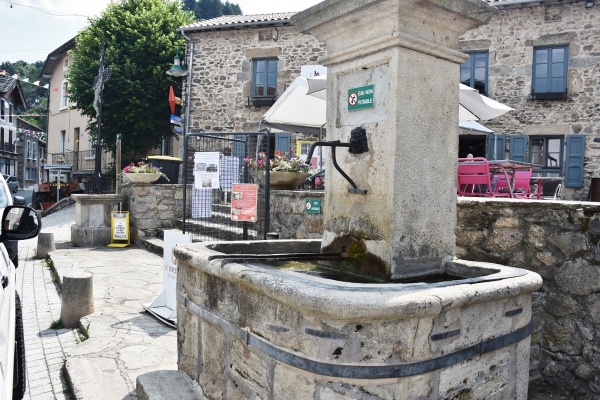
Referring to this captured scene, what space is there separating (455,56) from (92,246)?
8870mm

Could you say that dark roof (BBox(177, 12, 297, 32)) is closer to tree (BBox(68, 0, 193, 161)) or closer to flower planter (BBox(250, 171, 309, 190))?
tree (BBox(68, 0, 193, 161))

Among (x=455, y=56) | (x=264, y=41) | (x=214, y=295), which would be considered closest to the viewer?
(x=214, y=295)

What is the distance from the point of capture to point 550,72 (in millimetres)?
12984

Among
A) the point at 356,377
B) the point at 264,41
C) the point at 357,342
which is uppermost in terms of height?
the point at 264,41

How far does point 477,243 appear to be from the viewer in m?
3.60

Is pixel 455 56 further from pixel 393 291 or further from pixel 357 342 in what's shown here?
pixel 357 342

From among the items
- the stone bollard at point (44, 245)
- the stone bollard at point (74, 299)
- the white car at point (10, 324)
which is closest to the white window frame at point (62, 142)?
the stone bollard at point (44, 245)

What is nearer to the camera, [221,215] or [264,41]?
[221,215]

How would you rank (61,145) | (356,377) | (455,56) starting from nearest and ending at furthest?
(356,377)
(455,56)
(61,145)

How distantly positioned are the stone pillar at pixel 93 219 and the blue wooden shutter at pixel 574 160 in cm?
1105

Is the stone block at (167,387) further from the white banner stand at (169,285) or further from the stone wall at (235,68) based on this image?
the stone wall at (235,68)

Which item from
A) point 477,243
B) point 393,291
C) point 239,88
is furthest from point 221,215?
point 239,88

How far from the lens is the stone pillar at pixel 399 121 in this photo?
2.39m

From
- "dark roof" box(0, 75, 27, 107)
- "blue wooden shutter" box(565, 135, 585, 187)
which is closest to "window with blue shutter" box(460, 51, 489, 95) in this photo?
"blue wooden shutter" box(565, 135, 585, 187)
